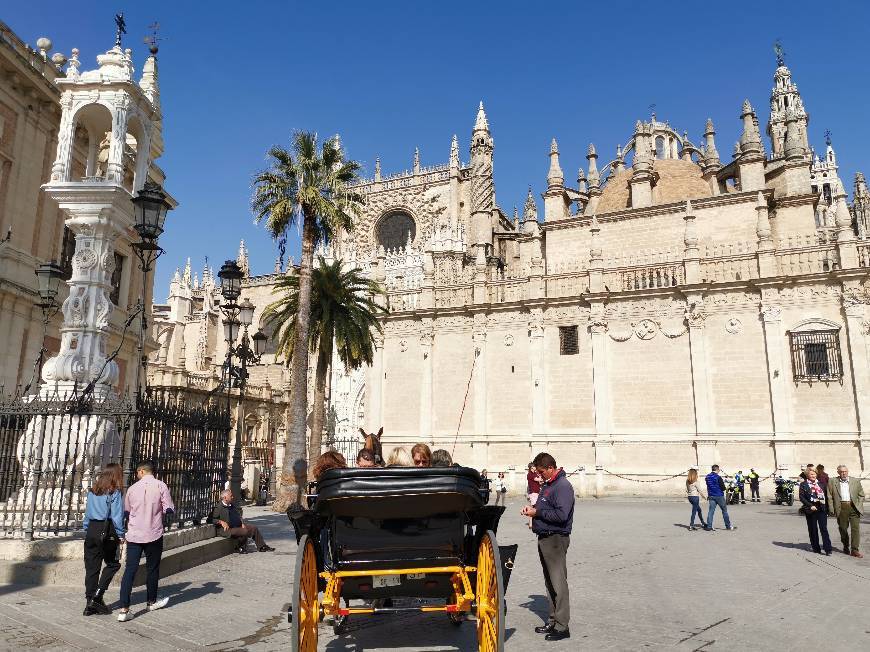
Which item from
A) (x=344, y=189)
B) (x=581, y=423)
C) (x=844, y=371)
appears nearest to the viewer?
(x=344, y=189)

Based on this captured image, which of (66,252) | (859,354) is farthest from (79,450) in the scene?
(859,354)

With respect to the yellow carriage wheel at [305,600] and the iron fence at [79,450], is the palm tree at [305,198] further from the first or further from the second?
the yellow carriage wheel at [305,600]

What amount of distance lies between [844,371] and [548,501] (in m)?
21.0

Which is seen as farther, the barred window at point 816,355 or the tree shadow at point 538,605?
the barred window at point 816,355

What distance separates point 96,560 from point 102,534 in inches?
10.3

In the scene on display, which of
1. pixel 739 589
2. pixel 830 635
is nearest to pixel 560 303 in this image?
pixel 739 589

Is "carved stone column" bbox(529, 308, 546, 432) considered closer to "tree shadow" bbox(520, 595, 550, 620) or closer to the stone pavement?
the stone pavement

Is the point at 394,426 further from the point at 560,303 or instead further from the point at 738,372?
the point at 738,372

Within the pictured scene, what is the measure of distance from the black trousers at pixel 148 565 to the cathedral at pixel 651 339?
16.5m

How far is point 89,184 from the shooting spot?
9.52 meters

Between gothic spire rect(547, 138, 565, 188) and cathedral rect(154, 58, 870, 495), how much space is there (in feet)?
0.37

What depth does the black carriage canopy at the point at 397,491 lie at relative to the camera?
4.26m

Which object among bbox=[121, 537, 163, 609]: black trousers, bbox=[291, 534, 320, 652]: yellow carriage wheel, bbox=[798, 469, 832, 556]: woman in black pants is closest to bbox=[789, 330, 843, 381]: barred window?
bbox=[798, 469, 832, 556]: woman in black pants

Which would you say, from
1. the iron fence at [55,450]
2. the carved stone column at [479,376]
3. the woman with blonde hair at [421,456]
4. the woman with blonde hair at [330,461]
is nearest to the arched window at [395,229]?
the carved stone column at [479,376]
